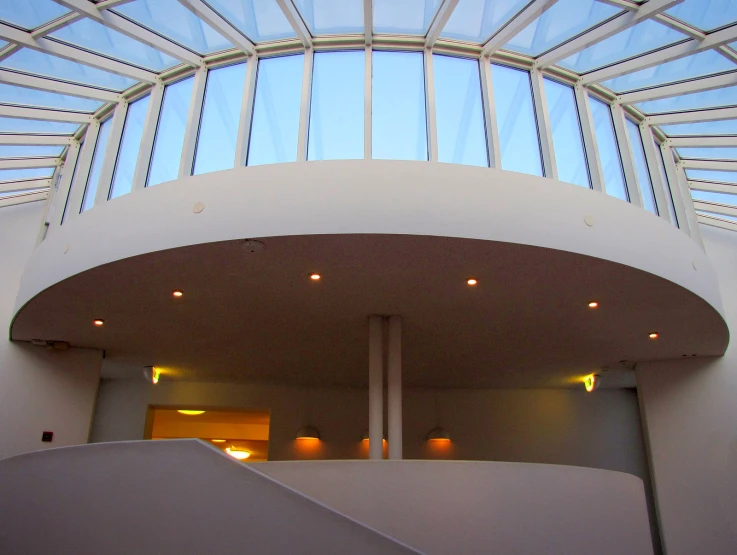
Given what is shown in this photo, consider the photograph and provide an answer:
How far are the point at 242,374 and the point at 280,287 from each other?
586 centimetres

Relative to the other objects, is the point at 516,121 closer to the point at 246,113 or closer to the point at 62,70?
the point at 246,113

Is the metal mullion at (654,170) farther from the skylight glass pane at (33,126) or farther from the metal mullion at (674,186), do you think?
the skylight glass pane at (33,126)

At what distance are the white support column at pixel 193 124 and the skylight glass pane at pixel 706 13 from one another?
7.24 meters

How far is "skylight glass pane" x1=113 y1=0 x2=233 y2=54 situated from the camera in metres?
9.40

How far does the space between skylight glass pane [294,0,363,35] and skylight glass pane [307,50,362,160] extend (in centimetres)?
40

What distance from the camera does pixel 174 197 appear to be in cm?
841

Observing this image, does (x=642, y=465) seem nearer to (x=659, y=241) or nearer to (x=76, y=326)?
(x=659, y=241)

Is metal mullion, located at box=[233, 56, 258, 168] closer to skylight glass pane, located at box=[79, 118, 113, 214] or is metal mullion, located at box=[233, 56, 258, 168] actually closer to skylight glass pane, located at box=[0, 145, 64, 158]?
skylight glass pane, located at box=[79, 118, 113, 214]

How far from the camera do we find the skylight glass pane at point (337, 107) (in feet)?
31.3

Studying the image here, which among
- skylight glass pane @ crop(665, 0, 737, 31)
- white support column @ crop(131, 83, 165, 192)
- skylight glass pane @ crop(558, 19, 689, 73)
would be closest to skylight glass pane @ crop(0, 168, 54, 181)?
white support column @ crop(131, 83, 165, 192)

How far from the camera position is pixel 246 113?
9.91m

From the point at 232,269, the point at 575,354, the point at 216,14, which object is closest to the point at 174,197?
the point at 232,269

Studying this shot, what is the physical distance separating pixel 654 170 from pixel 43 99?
11.3m

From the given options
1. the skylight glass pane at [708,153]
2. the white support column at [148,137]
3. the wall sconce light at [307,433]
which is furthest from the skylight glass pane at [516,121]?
the wall sconce light at [307,433]
